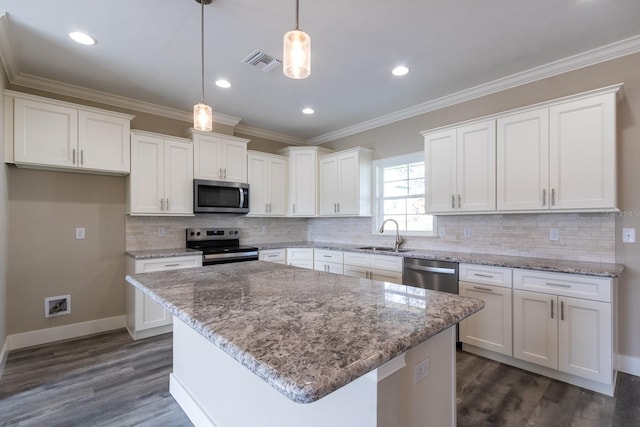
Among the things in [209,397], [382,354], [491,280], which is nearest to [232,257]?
[209,397]

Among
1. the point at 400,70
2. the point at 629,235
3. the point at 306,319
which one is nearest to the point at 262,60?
the point at 400,70

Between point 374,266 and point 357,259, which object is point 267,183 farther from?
point 374,266

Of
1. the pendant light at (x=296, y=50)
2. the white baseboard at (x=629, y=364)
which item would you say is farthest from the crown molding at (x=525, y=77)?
the pendant light at (x=296, y=50)

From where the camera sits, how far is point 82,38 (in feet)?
7.69

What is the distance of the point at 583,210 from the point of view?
2371 millimetres

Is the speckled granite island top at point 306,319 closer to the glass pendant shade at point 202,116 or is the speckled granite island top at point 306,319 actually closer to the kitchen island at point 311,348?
the kitchen island at point 311,348

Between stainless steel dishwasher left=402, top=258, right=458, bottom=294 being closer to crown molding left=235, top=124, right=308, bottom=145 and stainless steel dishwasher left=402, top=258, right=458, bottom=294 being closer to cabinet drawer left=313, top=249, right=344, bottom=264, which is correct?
cabinet drawer left=313, top=249, right=344, bottom=264

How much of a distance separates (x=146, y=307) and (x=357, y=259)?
2407 millimetres

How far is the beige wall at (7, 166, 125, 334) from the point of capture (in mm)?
2955

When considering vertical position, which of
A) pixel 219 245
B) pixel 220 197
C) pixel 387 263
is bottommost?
pixel 387 263

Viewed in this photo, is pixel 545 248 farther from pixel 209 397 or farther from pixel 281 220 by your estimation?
pixel 281 220

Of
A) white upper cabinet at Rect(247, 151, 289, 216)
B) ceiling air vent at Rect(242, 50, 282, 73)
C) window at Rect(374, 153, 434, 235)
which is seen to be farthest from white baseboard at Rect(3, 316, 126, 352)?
window at Rect(374, 153, 434, 235)

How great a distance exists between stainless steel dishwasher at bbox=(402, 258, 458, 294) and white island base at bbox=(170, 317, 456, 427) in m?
1.54

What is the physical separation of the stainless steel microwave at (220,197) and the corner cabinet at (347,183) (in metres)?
1.20
